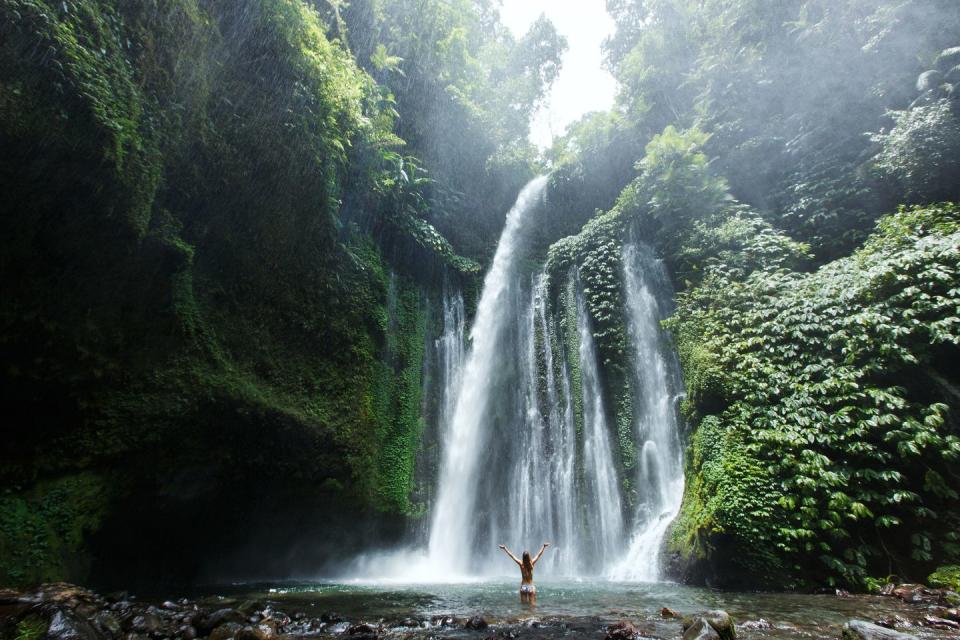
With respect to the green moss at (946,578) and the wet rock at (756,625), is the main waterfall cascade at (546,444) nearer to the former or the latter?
the green moss at (946,578)

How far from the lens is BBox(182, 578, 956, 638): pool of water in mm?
4520

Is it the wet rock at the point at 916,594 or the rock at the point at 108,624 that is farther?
the wet rock at the point at 916,594

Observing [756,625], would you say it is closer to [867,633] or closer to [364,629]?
[867,633]

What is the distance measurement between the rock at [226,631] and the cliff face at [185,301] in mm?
3443

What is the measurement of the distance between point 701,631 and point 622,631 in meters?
0.68

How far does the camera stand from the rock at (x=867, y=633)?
364 centimetres

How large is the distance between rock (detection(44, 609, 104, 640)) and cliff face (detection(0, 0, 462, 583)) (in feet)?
9.70

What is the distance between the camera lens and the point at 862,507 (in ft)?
20.0

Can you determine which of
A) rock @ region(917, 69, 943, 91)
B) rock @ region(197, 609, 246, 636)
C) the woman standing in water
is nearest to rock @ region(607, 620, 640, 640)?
the woman standing in water

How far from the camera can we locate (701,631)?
12.4 feet

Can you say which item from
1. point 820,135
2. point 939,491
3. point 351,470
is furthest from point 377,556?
point 820,135

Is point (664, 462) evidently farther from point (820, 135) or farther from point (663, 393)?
point (820, 135)

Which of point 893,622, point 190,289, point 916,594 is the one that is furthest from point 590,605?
point 190,289

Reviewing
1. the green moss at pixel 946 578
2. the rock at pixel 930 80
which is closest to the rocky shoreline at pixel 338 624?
the green moss at pixel 946 578
